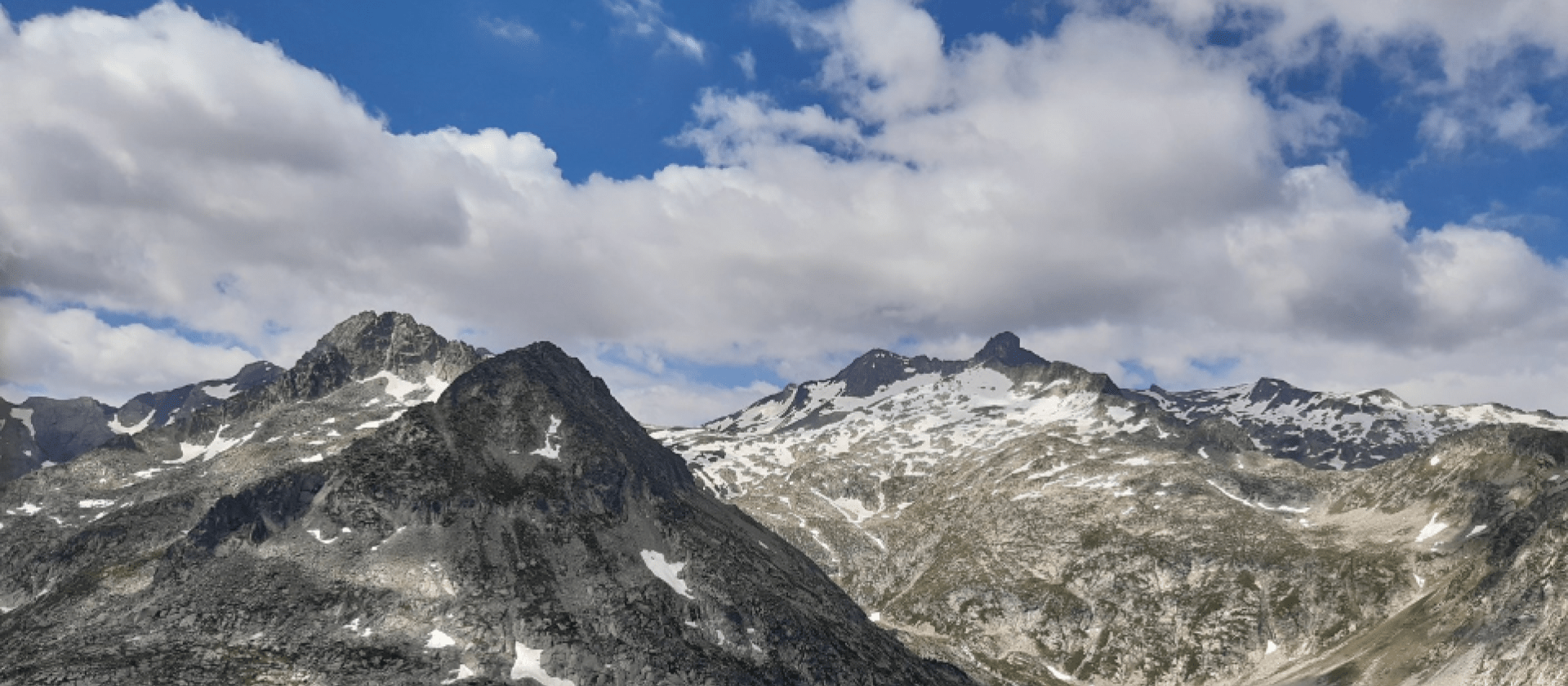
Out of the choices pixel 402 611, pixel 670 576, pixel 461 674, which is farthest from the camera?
pixel 670 576

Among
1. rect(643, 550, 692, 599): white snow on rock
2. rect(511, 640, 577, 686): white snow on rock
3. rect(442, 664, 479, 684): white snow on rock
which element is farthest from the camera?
rect(643, 550, 692, 599): white snow on rock

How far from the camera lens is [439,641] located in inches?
6516

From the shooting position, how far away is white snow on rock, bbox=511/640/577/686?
163 m

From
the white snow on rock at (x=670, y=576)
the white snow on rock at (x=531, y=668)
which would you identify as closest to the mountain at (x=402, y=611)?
the white snow on rock at (x=531, y=668)

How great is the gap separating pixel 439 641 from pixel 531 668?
606 inches

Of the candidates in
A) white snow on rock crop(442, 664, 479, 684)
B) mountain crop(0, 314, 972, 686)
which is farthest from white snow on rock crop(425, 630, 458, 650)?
white snow on rock crop(442, 664, 479, 684)

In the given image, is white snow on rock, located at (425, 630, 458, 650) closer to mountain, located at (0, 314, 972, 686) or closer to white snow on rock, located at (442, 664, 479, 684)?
mountain, located at (0, 314, 972, 686)

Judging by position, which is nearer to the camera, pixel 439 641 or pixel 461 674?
pixel 461 674

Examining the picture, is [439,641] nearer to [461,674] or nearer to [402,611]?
[461,674]

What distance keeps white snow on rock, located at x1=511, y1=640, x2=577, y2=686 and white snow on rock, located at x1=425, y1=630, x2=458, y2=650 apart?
32.6 feet

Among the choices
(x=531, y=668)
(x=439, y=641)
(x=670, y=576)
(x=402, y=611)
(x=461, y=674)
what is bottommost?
(x=461, y=674)

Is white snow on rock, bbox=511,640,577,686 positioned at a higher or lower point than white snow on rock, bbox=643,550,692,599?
lower

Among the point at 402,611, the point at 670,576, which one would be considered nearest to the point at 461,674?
the point at 402,611

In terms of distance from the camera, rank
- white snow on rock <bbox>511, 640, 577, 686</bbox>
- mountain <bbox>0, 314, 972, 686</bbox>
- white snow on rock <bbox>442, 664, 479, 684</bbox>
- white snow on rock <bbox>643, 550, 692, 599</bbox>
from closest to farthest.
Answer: mountain <bbox>0, 314, 972, 686</bbox> < white snow on rock <bbox>442, 664, 479, 684</bbox> < white snow on rock <bbox>511, 640, 577, 686</bbox> < white snow on rock <bbox>643, 550, 692, 599</bbox>
